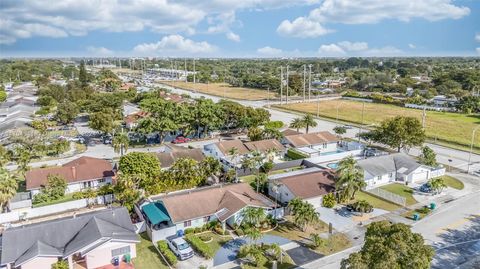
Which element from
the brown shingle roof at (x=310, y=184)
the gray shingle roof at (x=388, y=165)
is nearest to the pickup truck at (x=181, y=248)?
the brown shingle roof at (x=310, y=184)

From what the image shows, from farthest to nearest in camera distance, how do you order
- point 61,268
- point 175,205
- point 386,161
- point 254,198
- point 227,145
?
point 227,145, point 386,161, point 254,198, point 175,205, point 61,268

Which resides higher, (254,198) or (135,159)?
(135,159)

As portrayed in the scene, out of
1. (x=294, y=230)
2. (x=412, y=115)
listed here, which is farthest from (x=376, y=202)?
(x=412, y=115)

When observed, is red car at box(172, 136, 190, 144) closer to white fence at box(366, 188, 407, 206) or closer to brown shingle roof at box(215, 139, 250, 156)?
brown shingle roof at box(215, 139, 250, 156)

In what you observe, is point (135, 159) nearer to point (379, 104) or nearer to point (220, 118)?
point (220, 118)

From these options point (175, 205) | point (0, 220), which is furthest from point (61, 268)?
Answer: point (0, 220)

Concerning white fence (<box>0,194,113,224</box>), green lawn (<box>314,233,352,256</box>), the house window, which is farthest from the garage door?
white fence (<box>0,194,113,224</box>)

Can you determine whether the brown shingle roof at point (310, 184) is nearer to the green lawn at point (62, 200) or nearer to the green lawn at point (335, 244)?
the green lawn at point (335, 244)
